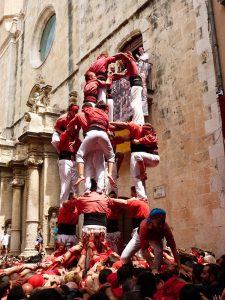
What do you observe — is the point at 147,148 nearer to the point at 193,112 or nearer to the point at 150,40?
the point at 193,112

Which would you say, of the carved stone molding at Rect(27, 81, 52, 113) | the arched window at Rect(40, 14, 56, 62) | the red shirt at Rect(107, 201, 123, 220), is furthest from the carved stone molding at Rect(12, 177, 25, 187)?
the red shirt at Rect(107, 201, 123, 220)

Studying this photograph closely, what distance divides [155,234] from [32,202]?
11.4 meters

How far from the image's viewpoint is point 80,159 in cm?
695

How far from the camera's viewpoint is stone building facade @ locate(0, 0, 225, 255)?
33.2 ft

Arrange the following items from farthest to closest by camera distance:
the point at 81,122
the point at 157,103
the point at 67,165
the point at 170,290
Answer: the point at 157,103 → the point at 67,165 → the point at 81,122 → the point at 170,290

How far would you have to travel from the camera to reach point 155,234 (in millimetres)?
5691

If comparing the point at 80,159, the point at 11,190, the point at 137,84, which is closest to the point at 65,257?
the point at 80,159

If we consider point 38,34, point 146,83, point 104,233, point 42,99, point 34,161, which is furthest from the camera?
point 38,34

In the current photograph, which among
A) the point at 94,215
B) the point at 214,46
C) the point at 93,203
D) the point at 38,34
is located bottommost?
the point at 94,215

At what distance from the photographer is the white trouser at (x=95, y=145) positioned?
6.83 m

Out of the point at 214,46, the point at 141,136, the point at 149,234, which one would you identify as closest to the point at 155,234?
the point at 149,234

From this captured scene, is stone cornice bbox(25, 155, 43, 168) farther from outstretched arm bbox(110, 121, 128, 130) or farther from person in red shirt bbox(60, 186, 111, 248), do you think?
person in red shirt bbox(60, 186, 111, 248)

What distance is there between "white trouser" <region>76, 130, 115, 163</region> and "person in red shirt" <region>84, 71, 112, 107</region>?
3.23ft

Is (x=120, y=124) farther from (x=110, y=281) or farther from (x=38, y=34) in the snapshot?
(x=38, y=34)
